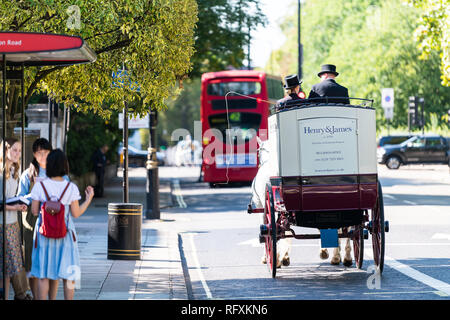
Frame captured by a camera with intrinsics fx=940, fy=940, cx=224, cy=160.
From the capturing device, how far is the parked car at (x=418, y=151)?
5066cm

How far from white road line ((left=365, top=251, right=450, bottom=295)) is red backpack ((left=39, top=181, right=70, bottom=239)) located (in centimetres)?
451

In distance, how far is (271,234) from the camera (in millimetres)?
11547

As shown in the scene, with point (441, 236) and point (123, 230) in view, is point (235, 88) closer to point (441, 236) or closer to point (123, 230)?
point (441, 236)

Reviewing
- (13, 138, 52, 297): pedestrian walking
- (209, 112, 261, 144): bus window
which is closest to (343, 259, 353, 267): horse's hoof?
(13, 138, 52, 297): pedestrian walking

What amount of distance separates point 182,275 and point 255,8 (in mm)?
21725

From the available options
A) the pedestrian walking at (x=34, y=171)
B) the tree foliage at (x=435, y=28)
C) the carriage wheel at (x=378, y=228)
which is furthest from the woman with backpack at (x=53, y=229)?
the tree foliage at (x=435, y=28)

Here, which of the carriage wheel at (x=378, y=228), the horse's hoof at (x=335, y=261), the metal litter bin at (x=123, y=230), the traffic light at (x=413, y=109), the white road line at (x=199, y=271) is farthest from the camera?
the traffic light at (x=413, y=109)

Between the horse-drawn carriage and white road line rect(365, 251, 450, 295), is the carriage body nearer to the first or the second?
the horse-drawn carriage

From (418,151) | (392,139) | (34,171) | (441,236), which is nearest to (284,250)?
(34,171)

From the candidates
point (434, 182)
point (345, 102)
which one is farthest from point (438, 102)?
point (345, 102)

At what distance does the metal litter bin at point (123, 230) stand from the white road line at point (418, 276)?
A: 3687mm

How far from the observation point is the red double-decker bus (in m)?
31.2

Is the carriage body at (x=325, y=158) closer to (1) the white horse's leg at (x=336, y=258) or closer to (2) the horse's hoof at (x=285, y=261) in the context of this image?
(2) the horse's hoof at (x=285, y=261)

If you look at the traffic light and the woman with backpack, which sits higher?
the traffic light
